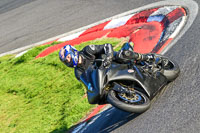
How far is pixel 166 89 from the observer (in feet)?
18.6

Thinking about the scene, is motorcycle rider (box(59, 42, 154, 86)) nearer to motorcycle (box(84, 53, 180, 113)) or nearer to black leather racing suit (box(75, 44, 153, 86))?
black leather racing suit (box(75, 44, 153, 86))

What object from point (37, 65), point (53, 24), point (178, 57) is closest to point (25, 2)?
point (53, 24)

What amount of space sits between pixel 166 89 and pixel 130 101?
4.07ft

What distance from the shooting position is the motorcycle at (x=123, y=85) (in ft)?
15.4

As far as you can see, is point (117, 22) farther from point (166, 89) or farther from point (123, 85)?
point (123, 85)

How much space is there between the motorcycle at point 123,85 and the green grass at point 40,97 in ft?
8.01

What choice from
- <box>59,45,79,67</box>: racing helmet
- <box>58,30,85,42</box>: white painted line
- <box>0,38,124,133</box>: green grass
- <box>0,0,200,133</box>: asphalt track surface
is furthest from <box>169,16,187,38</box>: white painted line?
<box>58,30,85,42</box>: white painted line

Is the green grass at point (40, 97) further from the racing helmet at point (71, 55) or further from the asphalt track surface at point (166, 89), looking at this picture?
the racing helmet at point (71, 55)

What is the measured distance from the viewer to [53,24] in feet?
47.2

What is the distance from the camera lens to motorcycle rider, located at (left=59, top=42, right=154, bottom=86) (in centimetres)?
504

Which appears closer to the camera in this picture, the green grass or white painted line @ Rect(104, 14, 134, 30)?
the green grass

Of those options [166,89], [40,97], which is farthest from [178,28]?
[40,97]

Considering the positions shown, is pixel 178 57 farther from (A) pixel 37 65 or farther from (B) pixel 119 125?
(A) pixel 37 65

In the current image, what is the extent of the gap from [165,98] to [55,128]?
10.4 feet
